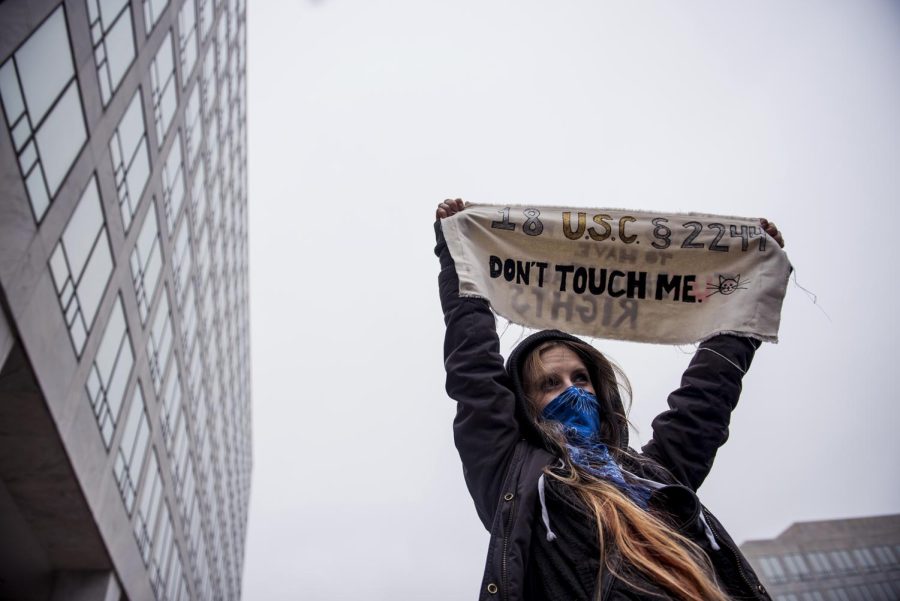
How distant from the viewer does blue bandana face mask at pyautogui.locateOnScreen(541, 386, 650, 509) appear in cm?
246

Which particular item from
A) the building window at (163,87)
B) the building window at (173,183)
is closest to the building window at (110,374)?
the building window at (173,183)

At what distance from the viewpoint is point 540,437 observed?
2633 mm

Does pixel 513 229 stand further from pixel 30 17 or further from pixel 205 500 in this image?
pixel 205 500

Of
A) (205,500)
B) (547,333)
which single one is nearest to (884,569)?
(205,500)

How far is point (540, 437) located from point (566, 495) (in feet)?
1.37

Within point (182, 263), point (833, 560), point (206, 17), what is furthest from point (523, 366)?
point (833, 560)

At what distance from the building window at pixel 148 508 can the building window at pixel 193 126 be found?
9.22 meters

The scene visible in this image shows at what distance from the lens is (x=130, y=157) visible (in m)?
12.5

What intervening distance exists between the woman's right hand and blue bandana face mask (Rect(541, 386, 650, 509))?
1.43 meters

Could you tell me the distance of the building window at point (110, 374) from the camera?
11305mm

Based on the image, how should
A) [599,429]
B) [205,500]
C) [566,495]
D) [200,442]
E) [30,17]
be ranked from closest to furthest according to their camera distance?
[566,495], [599,429], [30,17], [200,442], [205,500]

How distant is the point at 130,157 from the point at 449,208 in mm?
11473

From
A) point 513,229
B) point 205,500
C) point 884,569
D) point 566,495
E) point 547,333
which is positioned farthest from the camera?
point 884,569

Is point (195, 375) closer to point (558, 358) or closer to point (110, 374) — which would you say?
point (110, 374)
